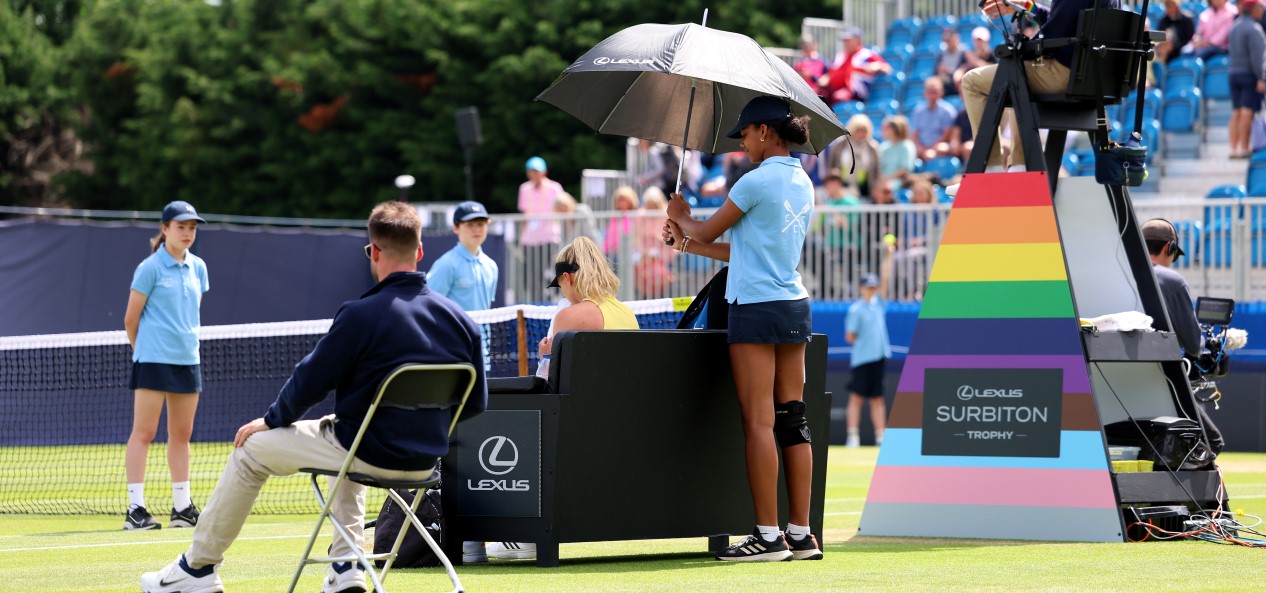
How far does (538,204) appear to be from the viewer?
21609 mm

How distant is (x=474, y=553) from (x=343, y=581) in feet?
5.43

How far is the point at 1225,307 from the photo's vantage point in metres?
9.88

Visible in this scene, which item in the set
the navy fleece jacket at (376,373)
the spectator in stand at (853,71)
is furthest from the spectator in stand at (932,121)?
the navy fleece jacket at (376,373)

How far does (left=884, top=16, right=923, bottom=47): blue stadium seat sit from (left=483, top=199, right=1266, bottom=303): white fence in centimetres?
801

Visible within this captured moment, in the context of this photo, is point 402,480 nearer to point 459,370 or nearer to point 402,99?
point 459,370

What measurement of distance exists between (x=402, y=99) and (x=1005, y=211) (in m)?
36.0

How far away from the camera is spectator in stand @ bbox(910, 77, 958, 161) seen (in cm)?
2153

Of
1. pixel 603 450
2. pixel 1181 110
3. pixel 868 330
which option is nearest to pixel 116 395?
pixel 868 330

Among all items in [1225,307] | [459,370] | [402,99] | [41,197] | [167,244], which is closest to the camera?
[459,370]

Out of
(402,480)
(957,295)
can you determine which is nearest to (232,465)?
(402,480)

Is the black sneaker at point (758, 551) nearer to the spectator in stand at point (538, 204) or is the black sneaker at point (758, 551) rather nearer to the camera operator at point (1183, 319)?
the camera operator at point (1183, 319)

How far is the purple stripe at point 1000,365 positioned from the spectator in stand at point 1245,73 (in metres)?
11.4

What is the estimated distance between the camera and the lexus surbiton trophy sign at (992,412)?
902 cm

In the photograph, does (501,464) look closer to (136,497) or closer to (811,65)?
(136,497)
